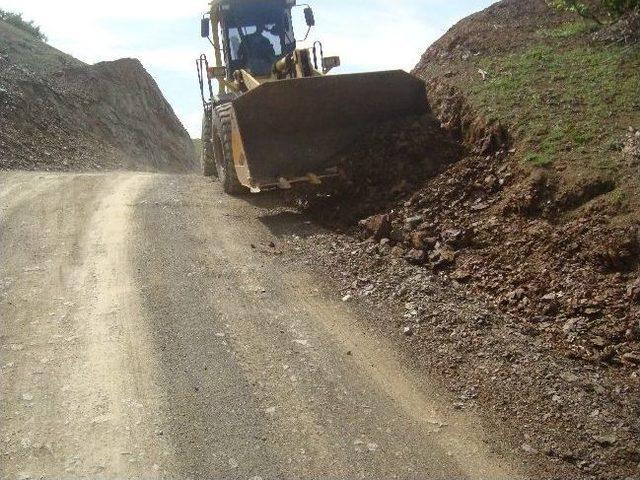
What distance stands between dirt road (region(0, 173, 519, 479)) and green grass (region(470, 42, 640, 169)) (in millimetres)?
3087

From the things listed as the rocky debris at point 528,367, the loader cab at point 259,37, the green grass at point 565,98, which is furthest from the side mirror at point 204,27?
the rocky debris at point 528,367

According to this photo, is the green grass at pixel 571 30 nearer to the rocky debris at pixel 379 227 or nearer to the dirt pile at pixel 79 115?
the rocky debris at pixel 379 227

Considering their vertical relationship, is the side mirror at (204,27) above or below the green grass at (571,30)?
above

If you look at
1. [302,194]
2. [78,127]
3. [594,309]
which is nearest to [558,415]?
[594,309]

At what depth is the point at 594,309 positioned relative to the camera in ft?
17.3

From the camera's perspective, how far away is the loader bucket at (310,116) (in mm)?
8750

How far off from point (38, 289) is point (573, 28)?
9605 mm

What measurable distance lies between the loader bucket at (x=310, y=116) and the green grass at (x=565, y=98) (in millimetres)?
1207

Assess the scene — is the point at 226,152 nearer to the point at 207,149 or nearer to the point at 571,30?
the point at 207,149

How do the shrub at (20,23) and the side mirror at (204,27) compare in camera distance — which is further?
the shrub at (20,23)

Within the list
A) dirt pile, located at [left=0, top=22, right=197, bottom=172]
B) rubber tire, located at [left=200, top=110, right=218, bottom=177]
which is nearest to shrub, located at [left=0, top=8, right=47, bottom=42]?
dirt pile, located at [left=0, top=22, right=197, bottom=172]


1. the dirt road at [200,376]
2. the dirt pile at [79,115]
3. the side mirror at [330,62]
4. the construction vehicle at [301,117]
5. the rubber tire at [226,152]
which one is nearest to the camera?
the dirt road at [200,376]

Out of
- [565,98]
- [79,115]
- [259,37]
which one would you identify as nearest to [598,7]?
[565,98]

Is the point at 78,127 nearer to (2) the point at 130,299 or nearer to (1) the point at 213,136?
(1) the point at 213,136
